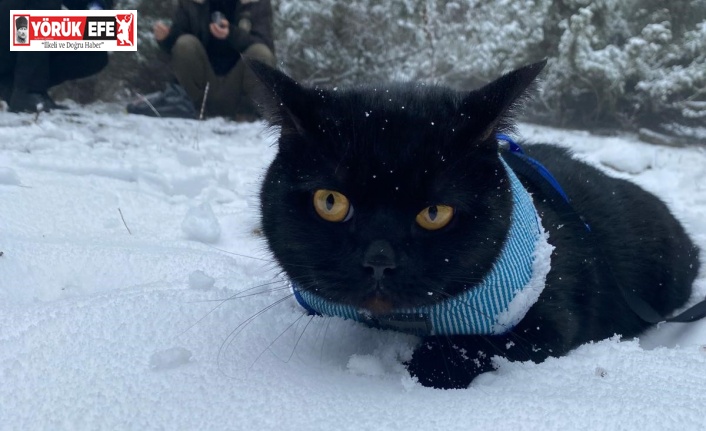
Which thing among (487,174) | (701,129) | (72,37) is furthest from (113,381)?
(701,129)

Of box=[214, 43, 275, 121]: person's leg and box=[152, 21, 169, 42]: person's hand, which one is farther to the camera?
box=[214, 43, 275, 121]: person's leg

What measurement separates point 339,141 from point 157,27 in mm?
4399

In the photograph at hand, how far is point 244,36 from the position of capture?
514cm

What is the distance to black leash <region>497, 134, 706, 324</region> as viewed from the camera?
1708 mm

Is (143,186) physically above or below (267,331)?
below

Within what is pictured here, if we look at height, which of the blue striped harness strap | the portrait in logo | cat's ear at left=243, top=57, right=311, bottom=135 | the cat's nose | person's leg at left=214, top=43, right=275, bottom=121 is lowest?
person's leg at left=214, top=43, right=275, bottom=121

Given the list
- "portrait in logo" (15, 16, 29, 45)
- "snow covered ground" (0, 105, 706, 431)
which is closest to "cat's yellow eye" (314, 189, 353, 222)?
"snow covered ground" (0, 105, 706, 431)

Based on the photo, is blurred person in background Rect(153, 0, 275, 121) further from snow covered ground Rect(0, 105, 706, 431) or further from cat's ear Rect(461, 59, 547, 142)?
cat's ear Rect(461, 59, 547, 142)

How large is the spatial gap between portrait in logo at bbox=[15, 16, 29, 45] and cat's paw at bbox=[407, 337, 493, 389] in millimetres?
4429

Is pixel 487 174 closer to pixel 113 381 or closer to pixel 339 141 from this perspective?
pixel 339 141

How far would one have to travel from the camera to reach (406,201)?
3.89ft

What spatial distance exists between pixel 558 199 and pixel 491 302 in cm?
57

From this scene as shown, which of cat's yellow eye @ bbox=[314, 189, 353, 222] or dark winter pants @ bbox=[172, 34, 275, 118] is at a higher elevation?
cat's yellow eye @ bbox=[314, 189, 353, 222]

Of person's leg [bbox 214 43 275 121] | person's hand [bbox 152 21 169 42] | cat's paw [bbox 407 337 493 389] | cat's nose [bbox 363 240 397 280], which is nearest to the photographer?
cat's nose [bbox 363 240 397 280]
